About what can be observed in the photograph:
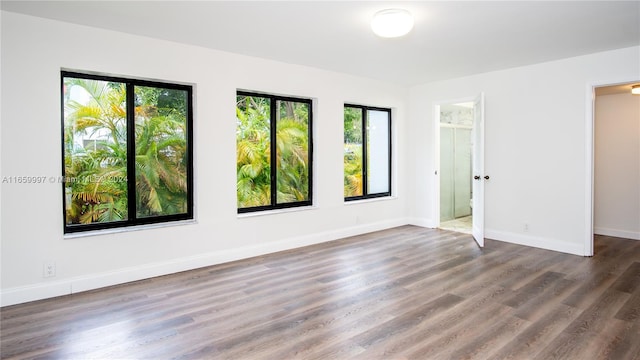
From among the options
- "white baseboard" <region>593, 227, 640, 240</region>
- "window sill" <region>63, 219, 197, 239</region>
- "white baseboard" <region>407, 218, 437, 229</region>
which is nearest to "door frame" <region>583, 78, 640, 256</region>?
Result: "white baseboard" <region>593, 227, 640, 240</region>

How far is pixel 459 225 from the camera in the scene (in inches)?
261

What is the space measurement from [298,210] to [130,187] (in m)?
2.11

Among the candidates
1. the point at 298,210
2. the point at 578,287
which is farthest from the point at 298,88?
the point at 578,287

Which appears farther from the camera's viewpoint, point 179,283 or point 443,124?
point 443,124

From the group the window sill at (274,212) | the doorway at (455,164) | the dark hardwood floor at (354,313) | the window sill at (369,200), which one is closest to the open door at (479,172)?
the dark hardwood floor at (354,313)

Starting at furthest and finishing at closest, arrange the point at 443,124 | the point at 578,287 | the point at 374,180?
the point at 443,124 → the point at 374,180 → the point at 578,287

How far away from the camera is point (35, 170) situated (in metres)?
3.27

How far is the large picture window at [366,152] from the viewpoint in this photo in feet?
19.5

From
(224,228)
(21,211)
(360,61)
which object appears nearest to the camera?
(21,211)

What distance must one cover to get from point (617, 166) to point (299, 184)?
4.90m

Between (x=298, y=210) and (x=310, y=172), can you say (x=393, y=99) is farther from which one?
(x=298, y=210)

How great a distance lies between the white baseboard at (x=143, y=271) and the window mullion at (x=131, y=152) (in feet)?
1.84

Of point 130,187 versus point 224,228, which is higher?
point 130,187

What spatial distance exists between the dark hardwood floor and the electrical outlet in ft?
0.74
